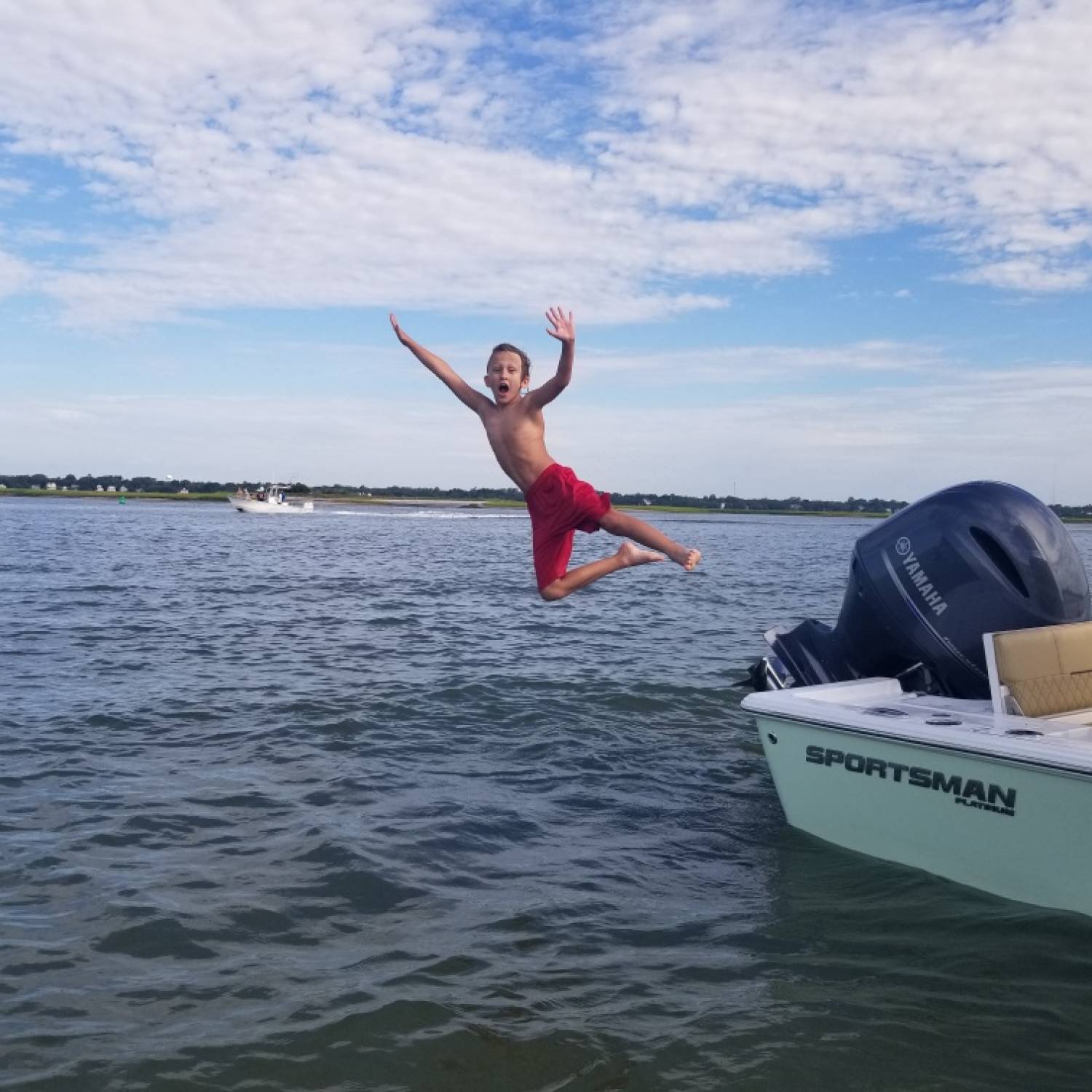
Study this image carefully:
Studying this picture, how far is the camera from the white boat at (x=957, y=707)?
6660 mm

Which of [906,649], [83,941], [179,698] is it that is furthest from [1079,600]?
[179,698]

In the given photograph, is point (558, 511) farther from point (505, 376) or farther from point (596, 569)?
point (505, 376)

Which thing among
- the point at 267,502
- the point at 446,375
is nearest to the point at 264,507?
the point at 267,502

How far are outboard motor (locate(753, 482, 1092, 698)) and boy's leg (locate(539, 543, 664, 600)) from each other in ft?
8.54

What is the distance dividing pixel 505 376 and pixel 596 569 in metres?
1.45

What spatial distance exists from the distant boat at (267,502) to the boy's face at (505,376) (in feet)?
307

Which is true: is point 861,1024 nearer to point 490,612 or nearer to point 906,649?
point 906,649

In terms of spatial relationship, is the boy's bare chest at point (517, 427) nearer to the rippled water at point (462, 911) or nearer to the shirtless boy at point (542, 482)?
the shirtless boy at point (542, 482)

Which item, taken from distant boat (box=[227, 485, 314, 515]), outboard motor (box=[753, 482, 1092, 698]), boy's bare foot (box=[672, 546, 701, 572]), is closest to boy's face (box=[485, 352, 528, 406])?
boy's bare foot (box=[672, 546, 701, 572])

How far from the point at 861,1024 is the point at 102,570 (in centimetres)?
3136

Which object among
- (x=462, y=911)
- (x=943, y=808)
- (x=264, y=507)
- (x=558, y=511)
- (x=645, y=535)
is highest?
(x=264, y=507)

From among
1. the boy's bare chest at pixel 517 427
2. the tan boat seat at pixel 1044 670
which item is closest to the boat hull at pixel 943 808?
the tan boat seat at pixel 1044 670

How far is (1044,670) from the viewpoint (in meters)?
7.75

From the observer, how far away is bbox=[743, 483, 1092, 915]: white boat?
21.9ft
